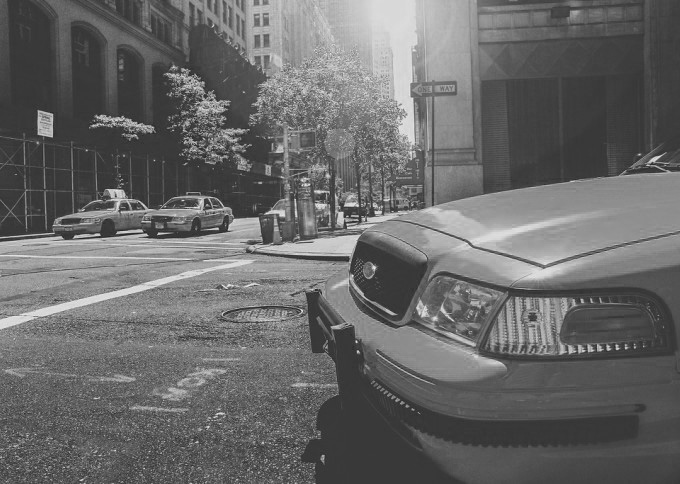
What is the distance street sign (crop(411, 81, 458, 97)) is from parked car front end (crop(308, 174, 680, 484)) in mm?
9357

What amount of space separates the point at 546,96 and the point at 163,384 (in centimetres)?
1479

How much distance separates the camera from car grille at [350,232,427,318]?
89.4 inches

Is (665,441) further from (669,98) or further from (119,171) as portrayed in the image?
(119,171)

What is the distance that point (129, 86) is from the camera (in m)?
45.3

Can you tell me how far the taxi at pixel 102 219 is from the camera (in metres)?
23.7

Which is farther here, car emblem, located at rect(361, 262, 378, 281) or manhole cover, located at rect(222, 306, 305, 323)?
manhole cover, located at rect(222, 306, 305, 323)

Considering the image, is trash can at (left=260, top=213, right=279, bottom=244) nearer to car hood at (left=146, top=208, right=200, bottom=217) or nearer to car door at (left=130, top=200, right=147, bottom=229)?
car hood at (left=146, top=208, right=200, bottom=217)

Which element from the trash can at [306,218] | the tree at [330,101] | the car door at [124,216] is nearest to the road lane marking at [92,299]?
the trash can at [306,218]

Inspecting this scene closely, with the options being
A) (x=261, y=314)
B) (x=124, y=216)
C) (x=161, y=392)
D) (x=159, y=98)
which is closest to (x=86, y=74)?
(x=159, y=98)

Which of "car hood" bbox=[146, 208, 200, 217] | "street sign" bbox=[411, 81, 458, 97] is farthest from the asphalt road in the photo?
"car hood" bbox=[146, 208, 200, 217]

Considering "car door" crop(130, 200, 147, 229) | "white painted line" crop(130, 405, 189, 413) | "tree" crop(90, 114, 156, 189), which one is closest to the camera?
"white painted line" crop(130, 405, 189, 413)

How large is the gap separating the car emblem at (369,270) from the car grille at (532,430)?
0.99 metres

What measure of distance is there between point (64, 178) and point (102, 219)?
11527 mm

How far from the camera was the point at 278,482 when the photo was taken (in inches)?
104
